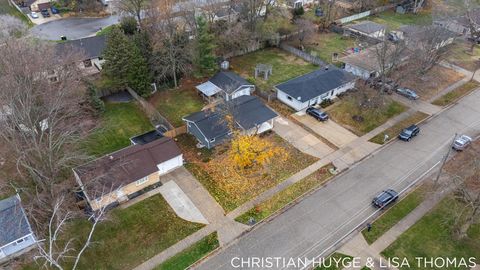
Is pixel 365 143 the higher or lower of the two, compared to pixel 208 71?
lower

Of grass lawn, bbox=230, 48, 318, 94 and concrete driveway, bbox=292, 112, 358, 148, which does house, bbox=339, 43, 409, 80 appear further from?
concrete driveway, bbox=292, 112, 358, 148

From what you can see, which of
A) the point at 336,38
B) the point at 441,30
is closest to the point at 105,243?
the point at 441,30

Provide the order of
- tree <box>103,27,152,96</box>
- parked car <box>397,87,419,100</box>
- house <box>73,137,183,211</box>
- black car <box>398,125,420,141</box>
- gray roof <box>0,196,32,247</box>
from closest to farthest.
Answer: gray roof <box>0,196,32,247</box> → house <box>73,137,183,211</box> → black car <box>398,125,420,141</box> → tree <box>103,27,152,96</box> → parked car <box>397,87,419,100</box>

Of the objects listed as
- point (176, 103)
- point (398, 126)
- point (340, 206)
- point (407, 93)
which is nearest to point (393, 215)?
point (340, 206)

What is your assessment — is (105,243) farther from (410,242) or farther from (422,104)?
(422,104)

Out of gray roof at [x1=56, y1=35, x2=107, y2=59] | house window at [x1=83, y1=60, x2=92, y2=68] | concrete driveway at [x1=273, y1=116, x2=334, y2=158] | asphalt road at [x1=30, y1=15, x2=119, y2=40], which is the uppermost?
gray roof at [x1=56, y1=35, x2=107, y2=59]

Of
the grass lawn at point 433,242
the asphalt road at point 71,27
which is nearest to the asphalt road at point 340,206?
the grass lawn at point 433,242

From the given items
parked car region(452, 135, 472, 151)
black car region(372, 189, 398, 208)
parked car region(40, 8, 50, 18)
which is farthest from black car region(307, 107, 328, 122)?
parked car region(40, 8, 50, 18)
